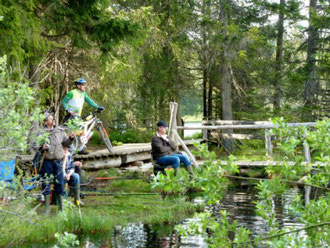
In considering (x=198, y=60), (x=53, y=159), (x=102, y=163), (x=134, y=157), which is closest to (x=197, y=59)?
(x=198, y=60)

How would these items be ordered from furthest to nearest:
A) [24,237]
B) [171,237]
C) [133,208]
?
[133,208]
[171,237]
[24,237]

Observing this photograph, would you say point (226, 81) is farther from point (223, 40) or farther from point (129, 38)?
point (129, 38)

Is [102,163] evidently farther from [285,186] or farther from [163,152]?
[285,186]

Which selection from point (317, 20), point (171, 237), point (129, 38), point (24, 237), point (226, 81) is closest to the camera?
point (24, 237)

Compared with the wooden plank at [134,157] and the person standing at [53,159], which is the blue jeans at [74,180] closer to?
the person standing at [53,159]

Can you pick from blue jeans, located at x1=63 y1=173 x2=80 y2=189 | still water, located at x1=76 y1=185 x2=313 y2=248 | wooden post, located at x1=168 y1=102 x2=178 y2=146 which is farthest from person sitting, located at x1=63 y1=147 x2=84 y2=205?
wooden post, located at x1=168 y1=102 x2=178 y2=146

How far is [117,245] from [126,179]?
19.2 feet

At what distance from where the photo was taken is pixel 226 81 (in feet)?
66.3

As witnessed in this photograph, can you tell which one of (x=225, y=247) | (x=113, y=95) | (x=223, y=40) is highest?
(x=223, y=40)

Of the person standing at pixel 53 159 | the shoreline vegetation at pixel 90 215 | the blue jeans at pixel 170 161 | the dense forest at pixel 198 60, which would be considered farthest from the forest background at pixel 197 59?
the person standing at pixel 53 159

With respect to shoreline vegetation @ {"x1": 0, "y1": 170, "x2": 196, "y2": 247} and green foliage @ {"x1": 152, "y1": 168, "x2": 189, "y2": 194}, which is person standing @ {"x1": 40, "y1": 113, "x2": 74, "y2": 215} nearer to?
shoreline vegetation @ {"x1": 0, "y1": 170, "x2": 196, "y2": 247}

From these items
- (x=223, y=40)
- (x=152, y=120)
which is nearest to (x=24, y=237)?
(x=223, y=40)

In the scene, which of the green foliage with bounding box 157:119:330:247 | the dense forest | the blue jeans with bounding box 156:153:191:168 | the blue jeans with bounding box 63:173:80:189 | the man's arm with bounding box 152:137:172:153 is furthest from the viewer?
the dense forest

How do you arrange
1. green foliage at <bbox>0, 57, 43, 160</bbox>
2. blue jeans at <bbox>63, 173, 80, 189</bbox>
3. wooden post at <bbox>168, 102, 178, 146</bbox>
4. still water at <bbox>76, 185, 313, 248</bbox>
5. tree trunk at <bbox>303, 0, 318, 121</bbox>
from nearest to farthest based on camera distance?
green foliage at <bbox>0, 57, 43, 160</bbox>
still water at <bbox>76, 185, 313, 248</bbox>
blue jeans at <bbox>63, 173, 80, 189</bbox>
wooden post at <bbox>168, 102, 178, 146</bbox>
tree trunk at <bbox>303, 0, 318, 121</bbox>
